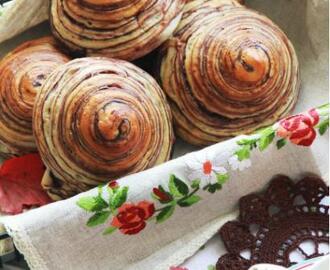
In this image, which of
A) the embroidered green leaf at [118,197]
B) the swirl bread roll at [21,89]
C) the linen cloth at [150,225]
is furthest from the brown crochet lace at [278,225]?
the swirl bread roll at [21,89]

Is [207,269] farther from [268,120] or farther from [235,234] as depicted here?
[268,120]

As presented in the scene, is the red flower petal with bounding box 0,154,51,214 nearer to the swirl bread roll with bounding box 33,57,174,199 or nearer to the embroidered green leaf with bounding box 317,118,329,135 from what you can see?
the swirl bread roll with bounding box 33,57,174,199

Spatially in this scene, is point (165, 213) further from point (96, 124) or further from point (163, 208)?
point (96, 124)

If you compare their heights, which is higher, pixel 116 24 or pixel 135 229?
pixel 116 24

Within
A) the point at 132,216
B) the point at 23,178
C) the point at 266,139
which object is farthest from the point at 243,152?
the point at 23,178

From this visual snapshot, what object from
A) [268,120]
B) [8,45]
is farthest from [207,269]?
[8,45]

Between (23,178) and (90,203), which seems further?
(23,178)
